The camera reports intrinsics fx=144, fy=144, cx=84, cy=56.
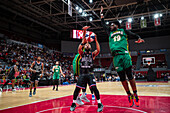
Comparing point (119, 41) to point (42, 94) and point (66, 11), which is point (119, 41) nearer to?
point (42, 94)

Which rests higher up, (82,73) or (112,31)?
(112,31)

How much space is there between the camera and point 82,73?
12.8 ft

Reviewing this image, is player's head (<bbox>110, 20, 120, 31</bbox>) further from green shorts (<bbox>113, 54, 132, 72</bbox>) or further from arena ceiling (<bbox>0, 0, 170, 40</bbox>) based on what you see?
arena ceiling (<bbox>0, 0, 170, 40</bbox>)

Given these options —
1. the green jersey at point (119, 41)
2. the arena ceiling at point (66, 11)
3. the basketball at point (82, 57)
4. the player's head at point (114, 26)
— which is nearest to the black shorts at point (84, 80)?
the basketball at point (82, 57)

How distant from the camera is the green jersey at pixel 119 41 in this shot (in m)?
3.46

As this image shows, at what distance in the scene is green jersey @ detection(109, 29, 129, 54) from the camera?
3.46 m

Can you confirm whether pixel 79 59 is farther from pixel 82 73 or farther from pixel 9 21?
pixel 9 21

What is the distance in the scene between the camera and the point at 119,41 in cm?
352

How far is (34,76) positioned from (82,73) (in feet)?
13.4

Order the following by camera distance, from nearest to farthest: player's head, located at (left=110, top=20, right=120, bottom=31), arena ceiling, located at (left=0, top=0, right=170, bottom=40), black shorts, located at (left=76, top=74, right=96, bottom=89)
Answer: player's head, located at (left=110, top=20, right=120, bottom=31), black shorts, located at (left=76, top=74, right=96, bottom=89), arena ceiling, located at (left=0, top=0, right=170, bottom=40)

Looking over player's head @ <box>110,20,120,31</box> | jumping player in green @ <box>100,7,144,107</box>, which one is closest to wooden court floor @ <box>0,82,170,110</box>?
jumping player in green @ <box>100,7,144,107</box>

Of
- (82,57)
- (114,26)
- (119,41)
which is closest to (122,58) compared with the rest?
(119,41)

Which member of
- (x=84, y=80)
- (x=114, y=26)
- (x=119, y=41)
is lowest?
(x=84, y=80)

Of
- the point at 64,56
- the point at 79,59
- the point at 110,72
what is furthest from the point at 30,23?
Result: the point at 79,59
